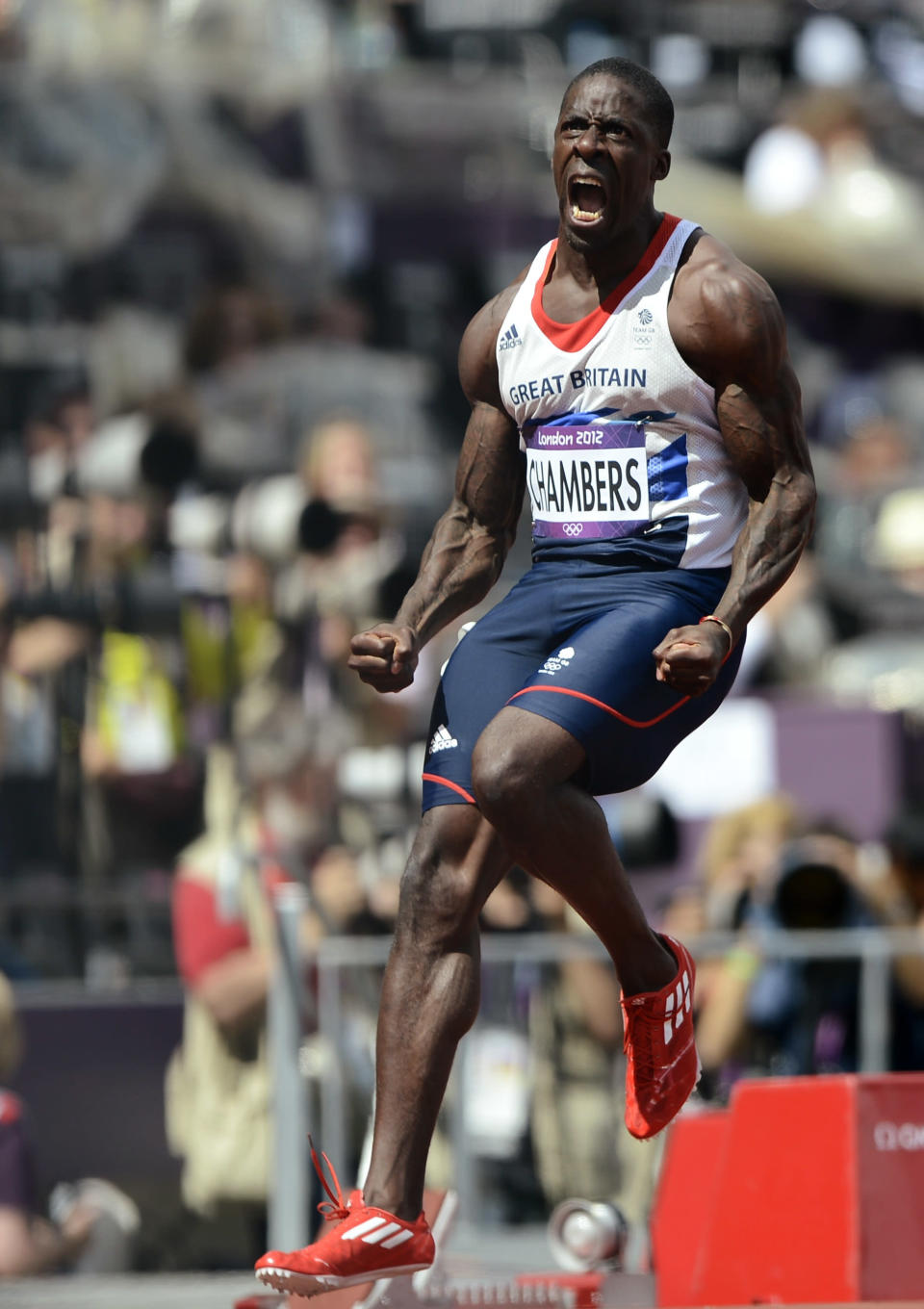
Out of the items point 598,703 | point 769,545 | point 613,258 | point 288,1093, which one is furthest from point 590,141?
point 288,1093

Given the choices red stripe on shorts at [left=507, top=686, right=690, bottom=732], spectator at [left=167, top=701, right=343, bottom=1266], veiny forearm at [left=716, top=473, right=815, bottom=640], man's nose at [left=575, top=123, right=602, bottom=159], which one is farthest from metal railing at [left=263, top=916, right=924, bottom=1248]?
man's nose at [left=575, top=123, right=602, bottom=159]

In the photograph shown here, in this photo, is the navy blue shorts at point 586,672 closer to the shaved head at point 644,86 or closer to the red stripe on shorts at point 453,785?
the red stripe on shorts at point 453,785

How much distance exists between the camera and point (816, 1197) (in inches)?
187

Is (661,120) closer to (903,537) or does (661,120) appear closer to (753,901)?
(753,901)

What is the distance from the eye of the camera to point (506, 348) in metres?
4.42

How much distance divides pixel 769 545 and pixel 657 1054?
1.05 m

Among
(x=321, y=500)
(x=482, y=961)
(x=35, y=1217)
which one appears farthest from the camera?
(x=321, y=500)

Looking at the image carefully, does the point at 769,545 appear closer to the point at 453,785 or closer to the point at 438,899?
the point at 453,785

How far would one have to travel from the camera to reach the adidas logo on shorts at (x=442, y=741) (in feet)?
14.4

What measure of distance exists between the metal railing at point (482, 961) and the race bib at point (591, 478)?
2.72 meters

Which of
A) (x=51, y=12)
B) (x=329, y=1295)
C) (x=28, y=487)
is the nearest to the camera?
(x=329, y=1295)

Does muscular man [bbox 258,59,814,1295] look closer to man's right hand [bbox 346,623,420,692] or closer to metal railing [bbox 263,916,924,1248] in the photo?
man's right hand [bbox 346,623,420,692]

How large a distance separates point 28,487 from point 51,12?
236 inches

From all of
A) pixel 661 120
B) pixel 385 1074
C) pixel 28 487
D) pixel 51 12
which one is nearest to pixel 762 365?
pixel 661 120
